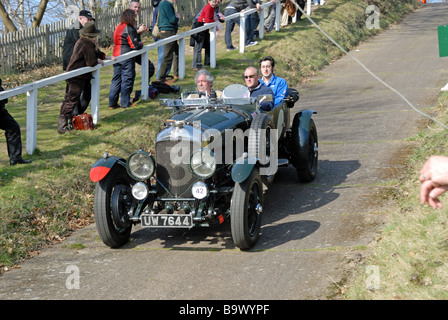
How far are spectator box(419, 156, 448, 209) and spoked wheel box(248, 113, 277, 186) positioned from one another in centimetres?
417

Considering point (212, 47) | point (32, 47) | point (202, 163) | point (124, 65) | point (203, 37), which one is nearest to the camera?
point (202, 163)

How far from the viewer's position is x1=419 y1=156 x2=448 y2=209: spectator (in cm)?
327

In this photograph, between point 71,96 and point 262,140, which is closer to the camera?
point 262,140

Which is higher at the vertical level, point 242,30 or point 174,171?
point 242,30

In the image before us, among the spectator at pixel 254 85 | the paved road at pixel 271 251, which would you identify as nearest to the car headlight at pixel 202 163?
the paved road at pixel 271 251

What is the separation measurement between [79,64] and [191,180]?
14.5 feet

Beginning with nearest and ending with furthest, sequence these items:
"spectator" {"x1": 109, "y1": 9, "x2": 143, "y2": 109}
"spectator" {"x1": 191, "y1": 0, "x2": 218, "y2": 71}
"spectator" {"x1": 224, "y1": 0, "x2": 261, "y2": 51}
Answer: "spectator" {"x1": 109, "y1": 9, "x2": 143, "y2": 109} < "spectator" {"x1": 191, "y1": 0, "x2": 218, "y2": 71} < "spectator" {"x1": 224, "y1": 0, "x2": 261, "y2": 51}

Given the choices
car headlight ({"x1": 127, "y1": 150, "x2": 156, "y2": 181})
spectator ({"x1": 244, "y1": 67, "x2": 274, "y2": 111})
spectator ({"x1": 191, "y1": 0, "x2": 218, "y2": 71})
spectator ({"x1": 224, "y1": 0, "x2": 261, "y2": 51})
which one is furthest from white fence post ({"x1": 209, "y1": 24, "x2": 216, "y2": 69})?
car headlight ({"x1": 127, "y1": 150, "x2": 156, "y2": 181})

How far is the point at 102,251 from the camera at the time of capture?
23.7 ft

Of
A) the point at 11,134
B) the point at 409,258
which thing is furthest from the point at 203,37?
the point at 409,258

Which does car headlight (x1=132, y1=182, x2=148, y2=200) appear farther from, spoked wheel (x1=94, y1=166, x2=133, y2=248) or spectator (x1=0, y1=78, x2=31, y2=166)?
spectator (x1=0, y1=78, x2=31, y2=166)

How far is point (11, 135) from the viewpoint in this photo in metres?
8.88

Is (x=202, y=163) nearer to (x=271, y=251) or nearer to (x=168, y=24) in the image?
(x=271, y=251)

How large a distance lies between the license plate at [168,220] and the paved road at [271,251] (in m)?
0.35
